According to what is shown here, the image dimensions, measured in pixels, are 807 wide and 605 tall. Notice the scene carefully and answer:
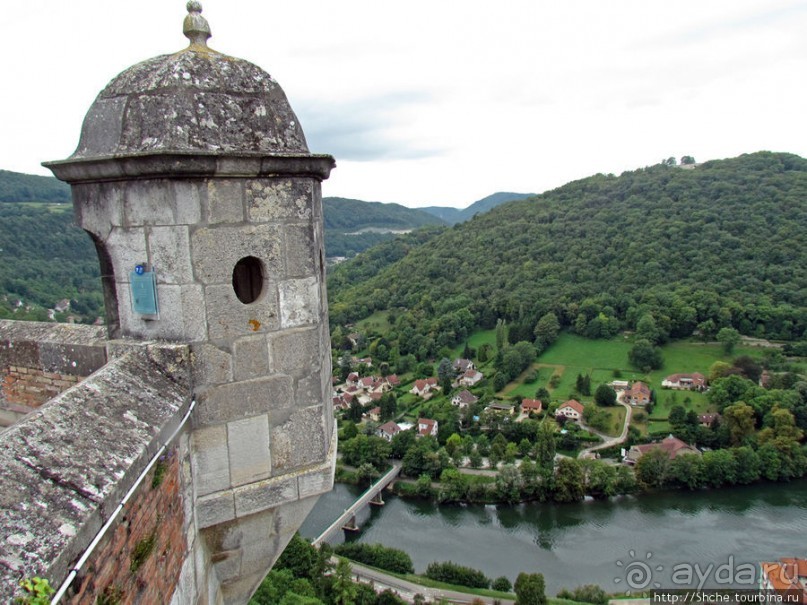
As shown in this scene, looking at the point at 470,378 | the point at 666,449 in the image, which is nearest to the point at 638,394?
the point at 666,449

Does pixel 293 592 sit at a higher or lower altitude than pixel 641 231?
lower

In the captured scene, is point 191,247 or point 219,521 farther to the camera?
point 219,521

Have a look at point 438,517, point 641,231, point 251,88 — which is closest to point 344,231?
point 641,231

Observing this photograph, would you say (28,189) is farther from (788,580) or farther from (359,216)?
(359,216)

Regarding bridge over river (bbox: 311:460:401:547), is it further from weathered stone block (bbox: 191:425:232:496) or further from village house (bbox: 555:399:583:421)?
weathered stone block (bbox: 191:425:232:496)

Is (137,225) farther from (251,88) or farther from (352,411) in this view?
(352,411)
